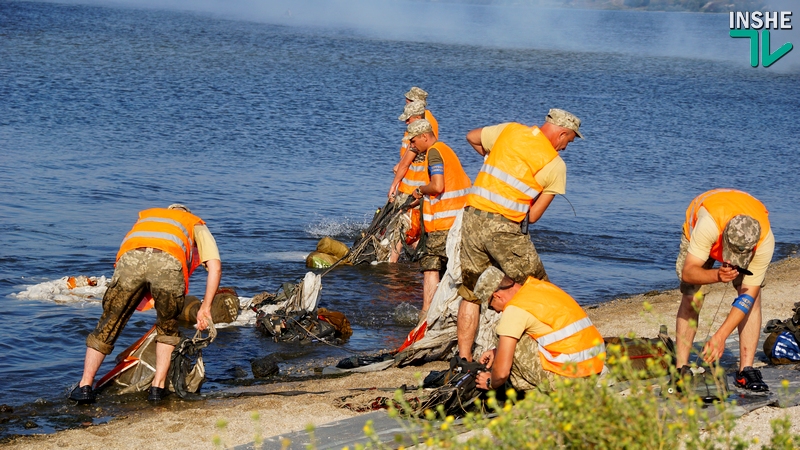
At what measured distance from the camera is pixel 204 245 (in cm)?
652

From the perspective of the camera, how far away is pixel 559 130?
649cm

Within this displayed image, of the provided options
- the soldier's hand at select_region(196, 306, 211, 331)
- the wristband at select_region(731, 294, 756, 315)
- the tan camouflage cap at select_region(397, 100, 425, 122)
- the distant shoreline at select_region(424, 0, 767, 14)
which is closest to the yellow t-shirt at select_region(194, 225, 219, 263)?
the soldier's hand at select_region(196, 306, 211, 331)

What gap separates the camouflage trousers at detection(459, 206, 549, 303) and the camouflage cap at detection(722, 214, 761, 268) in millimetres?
1267

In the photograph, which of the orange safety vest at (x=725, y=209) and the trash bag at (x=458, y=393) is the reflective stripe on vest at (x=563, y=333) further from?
the orange safety vest at (x=725, y=209)

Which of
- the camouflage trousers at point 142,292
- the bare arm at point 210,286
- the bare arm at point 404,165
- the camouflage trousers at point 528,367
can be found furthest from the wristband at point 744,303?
the bare arm at point 404,165

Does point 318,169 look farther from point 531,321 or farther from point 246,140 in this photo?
point 531,321

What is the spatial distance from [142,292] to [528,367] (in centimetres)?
278

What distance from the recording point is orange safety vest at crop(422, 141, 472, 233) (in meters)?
8.16

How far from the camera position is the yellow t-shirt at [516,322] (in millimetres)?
5223

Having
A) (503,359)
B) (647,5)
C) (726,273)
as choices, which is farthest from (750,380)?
(647,5)

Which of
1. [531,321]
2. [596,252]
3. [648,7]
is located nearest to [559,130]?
[531,321]

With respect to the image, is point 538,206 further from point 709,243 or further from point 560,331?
point 560,331

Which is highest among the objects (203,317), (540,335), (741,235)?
(741,235)

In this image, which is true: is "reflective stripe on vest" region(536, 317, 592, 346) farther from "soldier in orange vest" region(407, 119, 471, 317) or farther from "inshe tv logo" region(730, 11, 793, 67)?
"inshe tv logo" region(730, 11, 793, 67)
